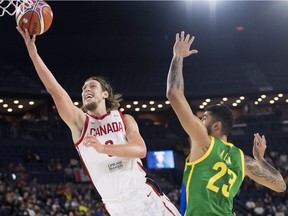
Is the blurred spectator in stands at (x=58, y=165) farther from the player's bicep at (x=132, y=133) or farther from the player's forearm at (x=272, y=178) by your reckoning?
the player's forearm at (x=272, y=178)

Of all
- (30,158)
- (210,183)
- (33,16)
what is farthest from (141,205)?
(30,158)

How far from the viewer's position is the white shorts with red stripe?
15.3 feet

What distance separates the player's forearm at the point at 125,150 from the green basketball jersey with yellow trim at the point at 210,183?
48 centimetres

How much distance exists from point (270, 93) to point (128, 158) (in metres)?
23.0

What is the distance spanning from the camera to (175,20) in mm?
26203

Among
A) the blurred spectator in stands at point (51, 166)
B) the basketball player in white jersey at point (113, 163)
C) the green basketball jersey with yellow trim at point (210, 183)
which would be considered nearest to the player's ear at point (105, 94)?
the basketball player in white jersey at point (113, 163)

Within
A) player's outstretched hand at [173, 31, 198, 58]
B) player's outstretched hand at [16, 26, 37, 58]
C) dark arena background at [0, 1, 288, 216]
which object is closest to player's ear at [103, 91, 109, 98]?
player's outstretched hand at [16, 26, 37, 58]

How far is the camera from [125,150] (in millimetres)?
4395

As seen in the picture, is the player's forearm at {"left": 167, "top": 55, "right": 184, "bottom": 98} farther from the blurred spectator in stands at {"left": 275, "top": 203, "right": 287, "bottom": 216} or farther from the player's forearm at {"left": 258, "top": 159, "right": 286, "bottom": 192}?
the blurred spectator in stands at {"left": 275, "top": 203, "right": 287, "bottom": 216}

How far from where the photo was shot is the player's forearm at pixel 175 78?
413 centimetres

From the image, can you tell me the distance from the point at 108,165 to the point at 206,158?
0.95m

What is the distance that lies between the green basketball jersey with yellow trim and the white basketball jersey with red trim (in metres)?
0.66

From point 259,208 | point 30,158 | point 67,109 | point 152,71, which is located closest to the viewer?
point 67,109

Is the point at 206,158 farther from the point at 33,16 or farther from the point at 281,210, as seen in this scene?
the point at 281,210
